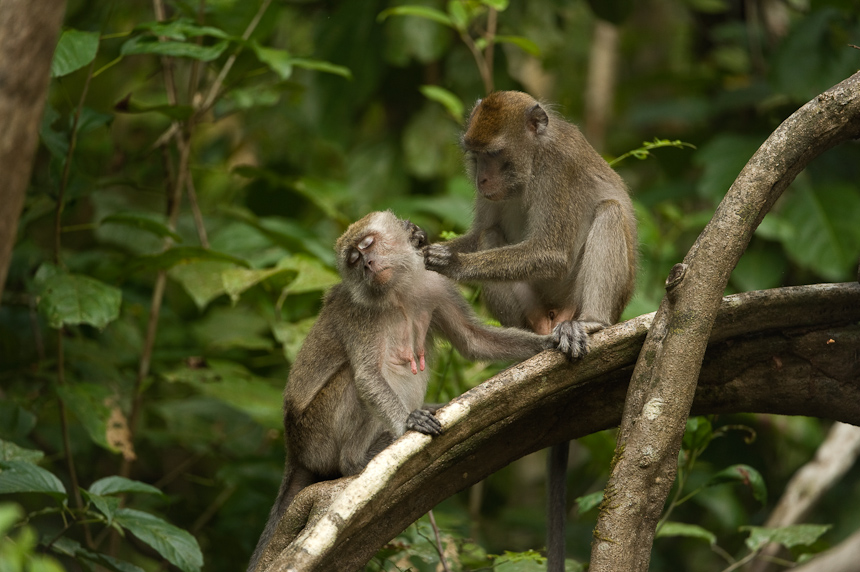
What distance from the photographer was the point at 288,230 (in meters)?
6.47

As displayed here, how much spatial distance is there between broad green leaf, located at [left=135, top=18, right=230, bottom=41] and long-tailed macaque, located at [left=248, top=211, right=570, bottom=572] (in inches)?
54.2

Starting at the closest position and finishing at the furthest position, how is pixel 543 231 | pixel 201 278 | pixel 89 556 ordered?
1. pixel 89 556
2. pixel 543 231
3. pixel 201 278

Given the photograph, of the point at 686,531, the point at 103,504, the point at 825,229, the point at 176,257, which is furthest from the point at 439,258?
the point at 825,229

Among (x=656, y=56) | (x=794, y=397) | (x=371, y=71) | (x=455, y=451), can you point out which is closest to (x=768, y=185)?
(x=794, y=397)

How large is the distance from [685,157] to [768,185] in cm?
607

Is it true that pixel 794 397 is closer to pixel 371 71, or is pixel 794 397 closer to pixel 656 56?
pixel 371 71

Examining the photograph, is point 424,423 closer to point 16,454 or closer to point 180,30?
point 16,454

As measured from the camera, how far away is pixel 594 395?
157 inches

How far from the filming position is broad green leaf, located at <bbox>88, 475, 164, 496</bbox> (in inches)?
154

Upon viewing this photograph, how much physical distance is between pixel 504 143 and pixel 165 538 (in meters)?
2.74

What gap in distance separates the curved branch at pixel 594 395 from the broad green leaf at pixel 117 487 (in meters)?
0.72

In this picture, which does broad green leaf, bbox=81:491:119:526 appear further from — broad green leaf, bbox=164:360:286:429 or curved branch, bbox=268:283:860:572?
broad green leaf, bbox=164:360:286:429

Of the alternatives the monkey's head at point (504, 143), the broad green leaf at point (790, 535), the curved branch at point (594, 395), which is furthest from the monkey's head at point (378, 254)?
the broad green leaf at point (790, 535)

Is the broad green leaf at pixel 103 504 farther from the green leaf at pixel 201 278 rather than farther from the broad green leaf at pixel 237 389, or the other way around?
the green leaf at pixel 201 278
